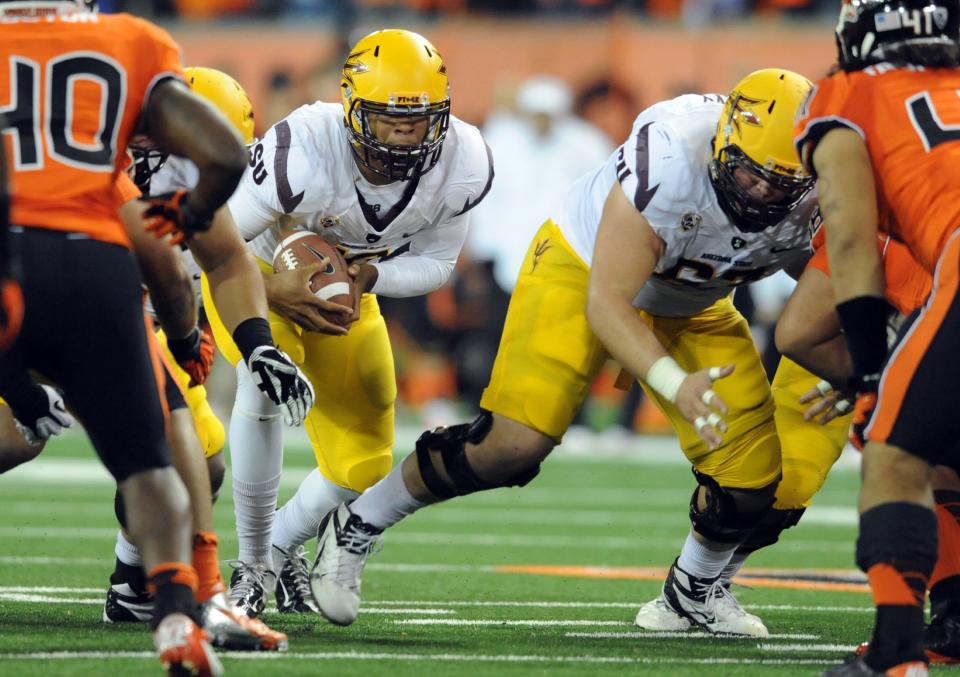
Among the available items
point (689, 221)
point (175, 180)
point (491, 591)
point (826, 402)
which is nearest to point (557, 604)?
point (491, 591)

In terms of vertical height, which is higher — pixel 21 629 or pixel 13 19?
pixel 13 19

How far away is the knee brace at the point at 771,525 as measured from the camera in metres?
4.91

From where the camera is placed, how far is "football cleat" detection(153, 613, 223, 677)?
3.28 meters

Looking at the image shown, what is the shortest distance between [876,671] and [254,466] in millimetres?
2165

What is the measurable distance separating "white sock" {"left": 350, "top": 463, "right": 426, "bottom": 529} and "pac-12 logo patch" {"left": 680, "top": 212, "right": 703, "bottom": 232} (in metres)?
1.05

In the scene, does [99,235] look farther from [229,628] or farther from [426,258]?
[426,258]

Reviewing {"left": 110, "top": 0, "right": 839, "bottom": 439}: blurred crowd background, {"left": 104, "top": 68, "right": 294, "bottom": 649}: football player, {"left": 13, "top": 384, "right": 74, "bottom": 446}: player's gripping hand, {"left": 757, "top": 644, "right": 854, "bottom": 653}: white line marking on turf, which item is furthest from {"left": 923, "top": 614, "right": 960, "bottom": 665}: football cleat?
{"left": 110, "top": 0, "right": 839, "bottom": 439}: blurred crowd background

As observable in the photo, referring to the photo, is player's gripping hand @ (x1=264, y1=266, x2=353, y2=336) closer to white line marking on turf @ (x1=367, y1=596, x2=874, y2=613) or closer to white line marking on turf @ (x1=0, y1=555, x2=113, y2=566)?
white line marking on turf @ (x1=367, y1=596, x2=874, y2=613)

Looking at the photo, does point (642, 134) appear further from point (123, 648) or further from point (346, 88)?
point (123, 648)

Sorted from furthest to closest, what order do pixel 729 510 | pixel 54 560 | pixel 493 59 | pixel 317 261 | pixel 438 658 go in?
pixel 493 59, pixel 54 560, pixel 317 261, pixel 729 510, pixel 438 658

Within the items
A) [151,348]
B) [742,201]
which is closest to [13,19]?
[151,348]

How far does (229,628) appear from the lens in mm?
3869

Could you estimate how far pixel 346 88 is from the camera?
4.94m

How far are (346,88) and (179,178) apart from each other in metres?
0.59
